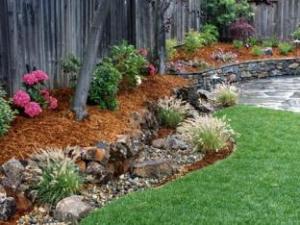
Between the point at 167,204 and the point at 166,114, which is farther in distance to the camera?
the point at 166,114

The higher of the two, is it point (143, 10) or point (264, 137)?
point (143, 10)

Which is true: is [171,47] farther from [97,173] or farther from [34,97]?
[97,173]

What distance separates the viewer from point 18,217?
4.57 meters

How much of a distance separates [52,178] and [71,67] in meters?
2.39

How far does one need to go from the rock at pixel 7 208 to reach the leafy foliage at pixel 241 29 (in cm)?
1076

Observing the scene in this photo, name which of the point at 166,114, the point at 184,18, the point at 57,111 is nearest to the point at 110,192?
the point at 57,111

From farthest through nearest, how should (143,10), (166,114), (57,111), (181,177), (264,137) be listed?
(143,10) < (166,114) < (264,137) < (57,111) < (181,177)

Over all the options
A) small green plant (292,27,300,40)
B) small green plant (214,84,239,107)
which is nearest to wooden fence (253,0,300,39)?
small green plant (292,27,300,40)

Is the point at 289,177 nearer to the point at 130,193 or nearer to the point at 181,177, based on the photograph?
the point at 181,177

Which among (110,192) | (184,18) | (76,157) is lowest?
(110,192)

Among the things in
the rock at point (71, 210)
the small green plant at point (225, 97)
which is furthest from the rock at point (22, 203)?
the small green plant at point (225, 97)

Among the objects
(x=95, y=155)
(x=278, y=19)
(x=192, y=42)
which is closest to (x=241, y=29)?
(x=278, y=19)

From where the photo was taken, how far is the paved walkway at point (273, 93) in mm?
9680

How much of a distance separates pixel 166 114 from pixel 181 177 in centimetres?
226
